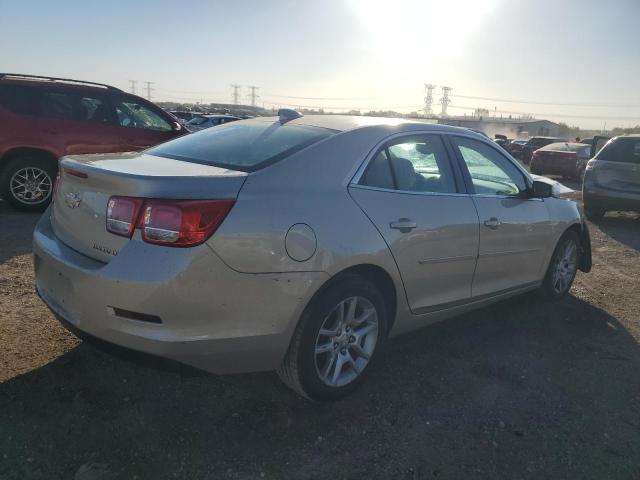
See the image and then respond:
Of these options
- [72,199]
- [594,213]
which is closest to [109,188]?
[72,199]

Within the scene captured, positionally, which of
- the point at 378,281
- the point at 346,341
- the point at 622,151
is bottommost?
the point at 346,341

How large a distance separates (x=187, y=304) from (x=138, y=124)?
256 inches

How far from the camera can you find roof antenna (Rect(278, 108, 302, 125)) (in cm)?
357

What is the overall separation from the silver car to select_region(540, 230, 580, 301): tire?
1.23 meters

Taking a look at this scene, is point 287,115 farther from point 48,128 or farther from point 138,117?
point 138,117

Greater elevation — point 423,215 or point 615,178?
point 423,215

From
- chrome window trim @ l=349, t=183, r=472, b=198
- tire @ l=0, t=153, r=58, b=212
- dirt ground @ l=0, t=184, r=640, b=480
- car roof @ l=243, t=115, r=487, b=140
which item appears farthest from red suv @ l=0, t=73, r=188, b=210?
chrome window trim @ l=349, t=183, r=472, b=198

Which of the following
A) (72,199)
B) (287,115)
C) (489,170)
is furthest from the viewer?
(489,170)

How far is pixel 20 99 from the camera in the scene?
23.4ft

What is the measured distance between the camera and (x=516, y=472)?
8.29ft

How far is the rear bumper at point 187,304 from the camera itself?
2.33 m

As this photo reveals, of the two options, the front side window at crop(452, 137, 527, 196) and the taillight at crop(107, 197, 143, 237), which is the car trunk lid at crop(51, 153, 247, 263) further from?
the front side window at crop(452, 137, 527, 196)

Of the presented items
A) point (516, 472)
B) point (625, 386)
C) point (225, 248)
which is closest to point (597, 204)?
point (625, 386)

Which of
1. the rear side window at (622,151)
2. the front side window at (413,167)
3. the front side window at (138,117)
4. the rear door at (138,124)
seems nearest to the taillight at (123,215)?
the front side window at (413,167)
